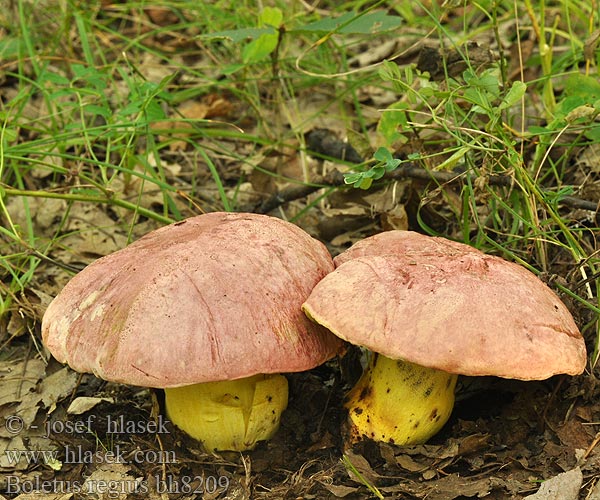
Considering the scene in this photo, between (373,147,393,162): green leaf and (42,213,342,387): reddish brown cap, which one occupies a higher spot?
(373,147,393,162): green leaf

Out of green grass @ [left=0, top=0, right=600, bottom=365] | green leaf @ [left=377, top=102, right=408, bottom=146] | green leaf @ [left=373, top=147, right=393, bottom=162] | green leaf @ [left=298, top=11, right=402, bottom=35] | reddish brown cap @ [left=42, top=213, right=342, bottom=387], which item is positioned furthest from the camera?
green leaf @ [left=298, top=11, right=402, bottom=35]

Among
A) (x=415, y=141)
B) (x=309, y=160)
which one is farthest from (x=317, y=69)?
(x=415, y=141)

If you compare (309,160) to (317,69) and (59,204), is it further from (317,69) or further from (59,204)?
(59,204)

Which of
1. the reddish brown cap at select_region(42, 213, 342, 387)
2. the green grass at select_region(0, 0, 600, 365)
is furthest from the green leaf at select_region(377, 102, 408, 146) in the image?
the reddish brown cap at select_region(42, 213, 342, 387)

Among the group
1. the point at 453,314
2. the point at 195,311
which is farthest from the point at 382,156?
the point at 195,311

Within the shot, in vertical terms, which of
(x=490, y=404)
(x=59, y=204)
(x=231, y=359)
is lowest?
(x=490, y=404)

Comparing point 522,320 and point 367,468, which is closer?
point 522,320

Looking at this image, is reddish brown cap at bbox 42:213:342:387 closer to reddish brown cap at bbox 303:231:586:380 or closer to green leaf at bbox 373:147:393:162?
reddish brown cap at bbox 303:231:586:380

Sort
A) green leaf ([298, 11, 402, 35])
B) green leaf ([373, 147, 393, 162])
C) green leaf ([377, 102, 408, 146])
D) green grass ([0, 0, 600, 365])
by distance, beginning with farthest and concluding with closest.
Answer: green leaf ([298, 11, 402, 35])
green leaf ([377, 102, 408, 146])
green grass ([0, 0, 600, 365])
green leaf ([373, 147, 393, 162])
